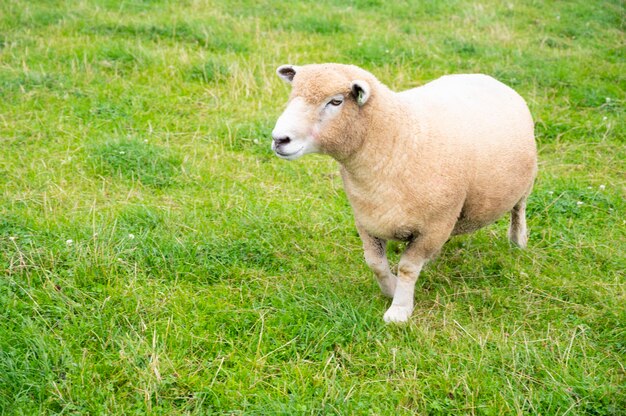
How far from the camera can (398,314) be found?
3.96m

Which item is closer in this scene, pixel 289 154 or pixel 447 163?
pixel 289 154

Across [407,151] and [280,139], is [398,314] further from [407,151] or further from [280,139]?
[280,139]

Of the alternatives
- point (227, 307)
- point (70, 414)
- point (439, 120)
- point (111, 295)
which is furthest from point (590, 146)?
point (70, 414)

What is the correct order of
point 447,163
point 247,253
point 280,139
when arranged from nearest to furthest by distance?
point 280,139
point 447,163
point 247,253

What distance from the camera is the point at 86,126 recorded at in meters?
6.24

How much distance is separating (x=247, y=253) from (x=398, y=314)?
4.11ft

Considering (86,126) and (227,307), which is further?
(86,126)

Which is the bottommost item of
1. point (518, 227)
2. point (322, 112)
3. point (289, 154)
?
point (518, 227)

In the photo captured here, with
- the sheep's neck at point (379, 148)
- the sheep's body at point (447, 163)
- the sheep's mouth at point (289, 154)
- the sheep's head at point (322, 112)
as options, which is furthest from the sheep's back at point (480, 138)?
the sheep's mouth at point (289, 154)

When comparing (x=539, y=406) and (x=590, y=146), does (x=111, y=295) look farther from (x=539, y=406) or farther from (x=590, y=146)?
(x=590, y=146)

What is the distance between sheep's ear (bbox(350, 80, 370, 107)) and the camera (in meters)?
3.38

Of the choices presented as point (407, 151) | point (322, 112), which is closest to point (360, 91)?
point (322, 112)

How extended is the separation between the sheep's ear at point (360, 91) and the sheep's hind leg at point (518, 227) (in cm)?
189

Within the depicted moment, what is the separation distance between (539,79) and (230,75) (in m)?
3.77
